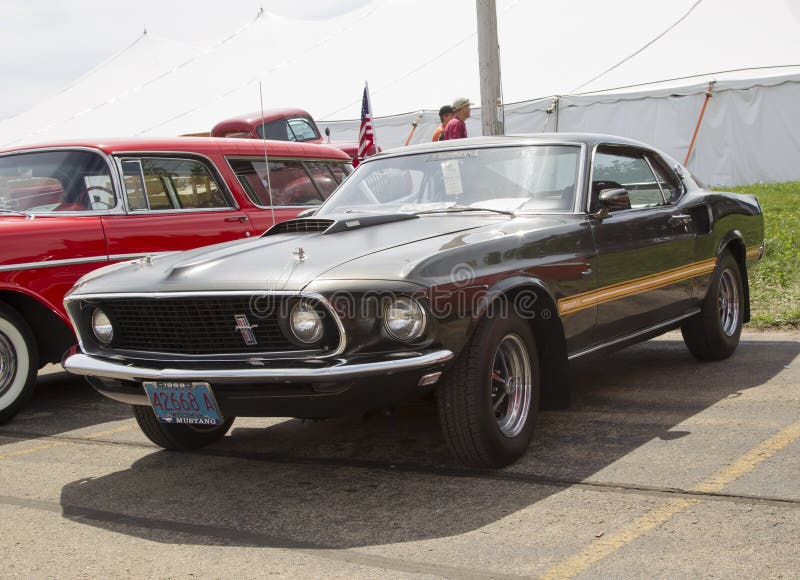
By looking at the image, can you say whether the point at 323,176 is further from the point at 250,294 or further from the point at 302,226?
the point at 250,294

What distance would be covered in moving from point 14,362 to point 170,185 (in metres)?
1.68

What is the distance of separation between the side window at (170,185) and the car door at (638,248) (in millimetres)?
2980

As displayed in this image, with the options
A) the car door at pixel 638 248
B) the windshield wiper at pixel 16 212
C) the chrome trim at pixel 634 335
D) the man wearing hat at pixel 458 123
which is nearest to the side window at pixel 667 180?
the car door at pixel 638 248

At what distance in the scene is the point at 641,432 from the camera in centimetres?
477

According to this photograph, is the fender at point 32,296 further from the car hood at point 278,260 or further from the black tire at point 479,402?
the black tire at point 479,402

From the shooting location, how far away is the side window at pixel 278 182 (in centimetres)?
745

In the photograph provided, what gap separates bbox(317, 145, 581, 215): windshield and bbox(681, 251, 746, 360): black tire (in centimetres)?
158

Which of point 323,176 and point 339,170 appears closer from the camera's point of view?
point 323,176

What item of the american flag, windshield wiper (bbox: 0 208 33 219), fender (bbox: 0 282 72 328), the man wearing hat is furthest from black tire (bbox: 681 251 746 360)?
the american flag

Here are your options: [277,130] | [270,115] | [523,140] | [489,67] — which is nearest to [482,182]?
[523,140]

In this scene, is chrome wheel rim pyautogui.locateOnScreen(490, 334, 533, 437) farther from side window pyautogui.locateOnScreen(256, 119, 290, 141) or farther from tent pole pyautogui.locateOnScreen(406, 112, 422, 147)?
tent pole pyautogui.locateOnScreen(406, 112, 422, 147)

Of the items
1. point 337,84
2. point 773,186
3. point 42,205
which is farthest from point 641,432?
point 337,84

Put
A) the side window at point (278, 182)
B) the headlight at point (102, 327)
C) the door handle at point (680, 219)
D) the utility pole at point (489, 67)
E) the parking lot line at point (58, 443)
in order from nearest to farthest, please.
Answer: the headlight at point (102, 327), the parking lot line at point (58, 443), the door handle at point (680, 219), the side window at point (278, 182), the utility pole at point (489, 67)

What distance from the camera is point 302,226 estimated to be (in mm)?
5055
